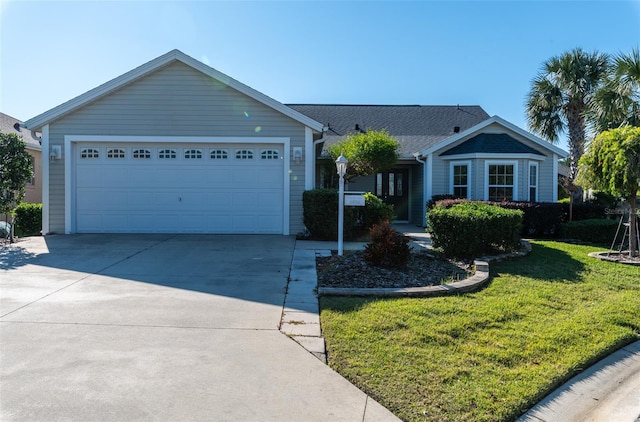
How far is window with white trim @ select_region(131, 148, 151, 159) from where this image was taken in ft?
38.4

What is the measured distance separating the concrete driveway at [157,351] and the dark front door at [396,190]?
11.0 m

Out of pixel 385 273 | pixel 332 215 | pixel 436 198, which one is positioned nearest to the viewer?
pixel 385 273

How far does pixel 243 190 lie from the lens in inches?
463

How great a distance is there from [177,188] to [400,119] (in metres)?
11.7

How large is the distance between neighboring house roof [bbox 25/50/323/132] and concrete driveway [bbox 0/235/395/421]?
5.90 meters

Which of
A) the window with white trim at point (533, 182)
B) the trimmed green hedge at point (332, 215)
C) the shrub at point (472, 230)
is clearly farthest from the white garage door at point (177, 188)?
the window with white trim at point (533, 182)

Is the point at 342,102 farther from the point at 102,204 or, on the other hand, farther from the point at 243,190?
the point at 102,204

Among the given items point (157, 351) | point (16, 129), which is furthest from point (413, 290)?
point (16, 129)

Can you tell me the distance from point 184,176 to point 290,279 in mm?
6527

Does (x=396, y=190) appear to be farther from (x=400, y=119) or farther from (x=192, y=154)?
(x=192, y=154)

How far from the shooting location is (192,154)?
11.8 meters

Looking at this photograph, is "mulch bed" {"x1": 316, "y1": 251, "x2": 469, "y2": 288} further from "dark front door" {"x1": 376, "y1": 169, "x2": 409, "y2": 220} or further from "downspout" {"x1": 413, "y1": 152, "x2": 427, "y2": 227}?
"dark front door" {"x1": 376, "y1": 169, "x2": 409, "y2": 220}

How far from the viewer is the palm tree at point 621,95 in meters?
11.3

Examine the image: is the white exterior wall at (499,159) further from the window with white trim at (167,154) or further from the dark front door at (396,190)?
the window with white trim at (167,154)
